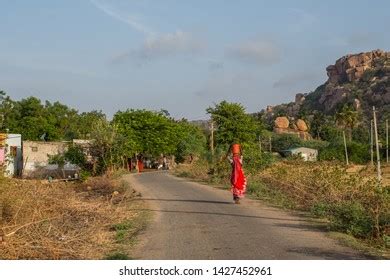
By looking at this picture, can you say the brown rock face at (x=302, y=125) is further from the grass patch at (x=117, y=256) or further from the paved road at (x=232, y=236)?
the grass patch at (x=117, y=256)

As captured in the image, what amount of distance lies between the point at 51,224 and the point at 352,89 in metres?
138

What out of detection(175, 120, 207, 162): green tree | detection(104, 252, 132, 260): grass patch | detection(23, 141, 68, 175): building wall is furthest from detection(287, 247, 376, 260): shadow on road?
detection(175, 120, 207, 162): green tree

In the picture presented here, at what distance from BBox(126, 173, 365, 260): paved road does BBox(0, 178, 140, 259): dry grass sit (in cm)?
75

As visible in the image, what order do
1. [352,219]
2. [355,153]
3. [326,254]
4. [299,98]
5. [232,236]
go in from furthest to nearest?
[299,98], [355,153], [352,219], [232,236], [326,254]

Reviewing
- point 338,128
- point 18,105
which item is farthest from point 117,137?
point 338,128

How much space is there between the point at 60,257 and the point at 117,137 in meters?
25.8

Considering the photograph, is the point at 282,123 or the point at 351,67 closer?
the point at 282,123

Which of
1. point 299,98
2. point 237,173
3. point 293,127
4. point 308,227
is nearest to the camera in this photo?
point 308,227

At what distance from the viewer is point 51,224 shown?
8641 millimetres

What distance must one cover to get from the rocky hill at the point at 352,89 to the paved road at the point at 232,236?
103367 millimetres

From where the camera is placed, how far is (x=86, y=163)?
33.7 metres

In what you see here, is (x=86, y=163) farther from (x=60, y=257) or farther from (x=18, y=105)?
(x=18, y=105)

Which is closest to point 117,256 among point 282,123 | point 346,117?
point 346,117

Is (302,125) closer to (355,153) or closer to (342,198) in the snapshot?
(355,153)
